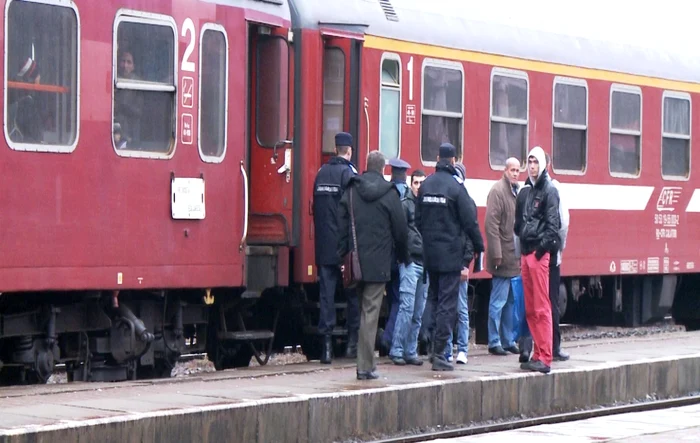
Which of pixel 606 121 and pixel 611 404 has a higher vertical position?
pixel 606 121

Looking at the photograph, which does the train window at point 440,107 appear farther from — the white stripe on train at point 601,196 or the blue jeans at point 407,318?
the blue jeans at point 407,318

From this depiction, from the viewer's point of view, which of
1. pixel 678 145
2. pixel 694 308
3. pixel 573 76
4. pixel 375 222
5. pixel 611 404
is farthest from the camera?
pixel 694 308

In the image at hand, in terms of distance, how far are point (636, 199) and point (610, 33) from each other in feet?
7.07

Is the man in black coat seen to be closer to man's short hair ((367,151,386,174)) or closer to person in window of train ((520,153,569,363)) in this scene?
man's short hair ((367,151,386,174))

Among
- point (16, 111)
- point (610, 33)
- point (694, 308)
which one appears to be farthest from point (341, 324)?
point (694, 308)

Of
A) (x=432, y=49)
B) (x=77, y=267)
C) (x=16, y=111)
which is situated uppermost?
(x=432, y=49)

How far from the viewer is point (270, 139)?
14.1 meters

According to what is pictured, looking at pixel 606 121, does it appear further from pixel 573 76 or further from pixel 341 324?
pixel 341 324

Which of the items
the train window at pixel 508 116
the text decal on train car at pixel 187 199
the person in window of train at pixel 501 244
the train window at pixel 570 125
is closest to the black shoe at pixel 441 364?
the person in window of train at pixel 501 244

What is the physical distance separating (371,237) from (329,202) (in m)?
1.74

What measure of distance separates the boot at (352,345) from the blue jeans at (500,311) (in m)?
1.43

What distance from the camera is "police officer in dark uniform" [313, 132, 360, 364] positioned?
13.5 meters

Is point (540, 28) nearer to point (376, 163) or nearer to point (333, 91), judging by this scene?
point (333, 91)

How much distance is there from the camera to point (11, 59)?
36.6 feet
